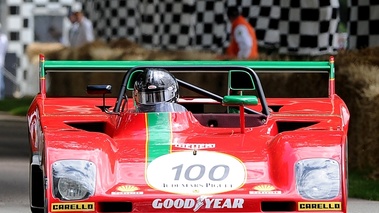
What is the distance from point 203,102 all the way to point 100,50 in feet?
31.3

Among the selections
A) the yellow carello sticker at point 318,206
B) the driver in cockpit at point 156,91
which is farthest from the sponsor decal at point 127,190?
the driver in cockpit at point 156,91

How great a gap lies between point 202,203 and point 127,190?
1.22ft

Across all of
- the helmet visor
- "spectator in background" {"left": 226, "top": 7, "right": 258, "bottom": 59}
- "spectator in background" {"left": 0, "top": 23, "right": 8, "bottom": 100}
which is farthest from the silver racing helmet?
"spectator in background" {"left": 0, "top": 23, "right": 8, "bottom": 100}

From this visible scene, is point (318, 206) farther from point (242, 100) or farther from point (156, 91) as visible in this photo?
point (156, 91)

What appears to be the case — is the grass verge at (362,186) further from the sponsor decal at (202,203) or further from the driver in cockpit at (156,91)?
the sponsor decal at (202,203)

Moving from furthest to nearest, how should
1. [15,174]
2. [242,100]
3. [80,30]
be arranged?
[80,30] < [15,174] < [242,100]

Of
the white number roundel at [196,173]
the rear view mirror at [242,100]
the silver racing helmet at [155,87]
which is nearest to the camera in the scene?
the white number roundel at [196,173]

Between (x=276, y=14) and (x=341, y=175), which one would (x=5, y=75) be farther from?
(x=341, y=175)

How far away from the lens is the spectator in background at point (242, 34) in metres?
14.9

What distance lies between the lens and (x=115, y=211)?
20.6ft

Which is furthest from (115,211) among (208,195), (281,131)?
(281,131)

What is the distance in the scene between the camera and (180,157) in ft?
21.3

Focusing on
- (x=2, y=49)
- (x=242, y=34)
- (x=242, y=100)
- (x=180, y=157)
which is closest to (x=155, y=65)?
(x=242, y=100)

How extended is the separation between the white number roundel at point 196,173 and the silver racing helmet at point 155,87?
72cm
